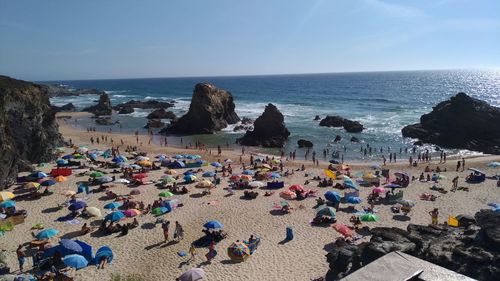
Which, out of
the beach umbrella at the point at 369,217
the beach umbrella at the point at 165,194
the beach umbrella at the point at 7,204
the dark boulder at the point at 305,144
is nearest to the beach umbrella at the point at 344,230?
the beach umbrella at the point at 369,217

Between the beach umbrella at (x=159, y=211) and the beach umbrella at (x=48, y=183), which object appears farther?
the beach umbrella at (x=48, y=183)

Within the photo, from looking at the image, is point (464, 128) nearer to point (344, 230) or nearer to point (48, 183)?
point (344, 230)

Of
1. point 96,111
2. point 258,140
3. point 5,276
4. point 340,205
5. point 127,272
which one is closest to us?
point 5,276

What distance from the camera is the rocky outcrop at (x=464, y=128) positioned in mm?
47156

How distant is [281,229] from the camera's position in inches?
811

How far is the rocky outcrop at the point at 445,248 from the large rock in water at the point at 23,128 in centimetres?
2437

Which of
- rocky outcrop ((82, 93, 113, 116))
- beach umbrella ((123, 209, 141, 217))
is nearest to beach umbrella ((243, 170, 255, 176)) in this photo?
beach umbrella ((123, 209, 141, 217))

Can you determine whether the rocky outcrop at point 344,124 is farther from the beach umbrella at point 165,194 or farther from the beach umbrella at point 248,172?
the beach umbrella at point 165,194

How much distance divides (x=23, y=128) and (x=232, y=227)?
22.5 meters

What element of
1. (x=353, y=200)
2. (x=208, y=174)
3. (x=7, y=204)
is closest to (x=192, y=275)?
Answer: (x=353, y=200)

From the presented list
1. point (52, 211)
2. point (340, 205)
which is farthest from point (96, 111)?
point (340, 205)

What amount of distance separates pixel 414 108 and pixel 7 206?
8481cm

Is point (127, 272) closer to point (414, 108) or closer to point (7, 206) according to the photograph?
point (7, 206)

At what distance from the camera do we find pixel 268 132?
50.6 m
